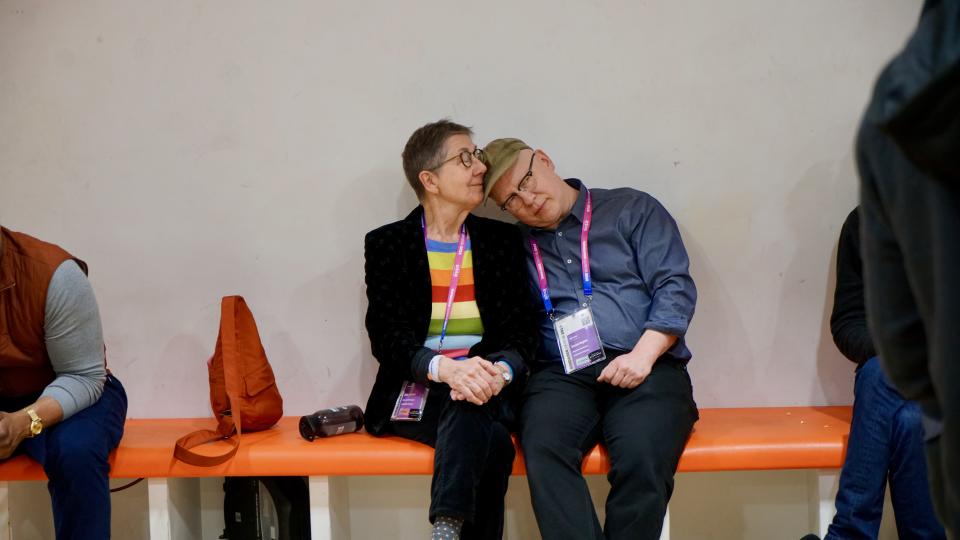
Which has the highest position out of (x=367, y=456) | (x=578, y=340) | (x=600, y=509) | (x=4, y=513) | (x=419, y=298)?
(x=419, y=298)

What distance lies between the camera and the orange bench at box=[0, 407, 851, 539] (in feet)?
8.82

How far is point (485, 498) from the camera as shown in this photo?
2652 mm

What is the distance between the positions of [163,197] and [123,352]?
0.59 meters

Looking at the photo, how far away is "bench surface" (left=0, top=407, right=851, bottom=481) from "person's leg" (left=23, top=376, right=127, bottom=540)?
11cm

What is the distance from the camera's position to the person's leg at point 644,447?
2.48 meters

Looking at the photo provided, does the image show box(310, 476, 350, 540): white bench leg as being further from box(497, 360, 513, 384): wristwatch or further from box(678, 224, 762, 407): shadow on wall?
box(678, 224, 762, 407): shadow on wall

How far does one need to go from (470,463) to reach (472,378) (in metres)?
0.25

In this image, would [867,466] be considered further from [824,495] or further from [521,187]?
[521,187]

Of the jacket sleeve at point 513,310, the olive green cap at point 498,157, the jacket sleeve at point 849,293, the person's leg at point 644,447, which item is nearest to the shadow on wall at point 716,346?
the jacket sleeve at point 849,293

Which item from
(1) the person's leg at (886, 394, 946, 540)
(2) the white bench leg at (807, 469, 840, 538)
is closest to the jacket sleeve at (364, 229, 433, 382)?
(2) the white bench leg at (807, 469, 840, 538)

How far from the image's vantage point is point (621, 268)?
2945 millimetres

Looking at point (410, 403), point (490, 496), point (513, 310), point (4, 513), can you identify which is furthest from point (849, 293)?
point (4, 513)

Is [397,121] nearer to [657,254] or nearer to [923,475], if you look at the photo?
[657,254]

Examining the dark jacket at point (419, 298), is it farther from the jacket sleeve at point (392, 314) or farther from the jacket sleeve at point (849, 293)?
the jacket sleeve at point (849, 293)
